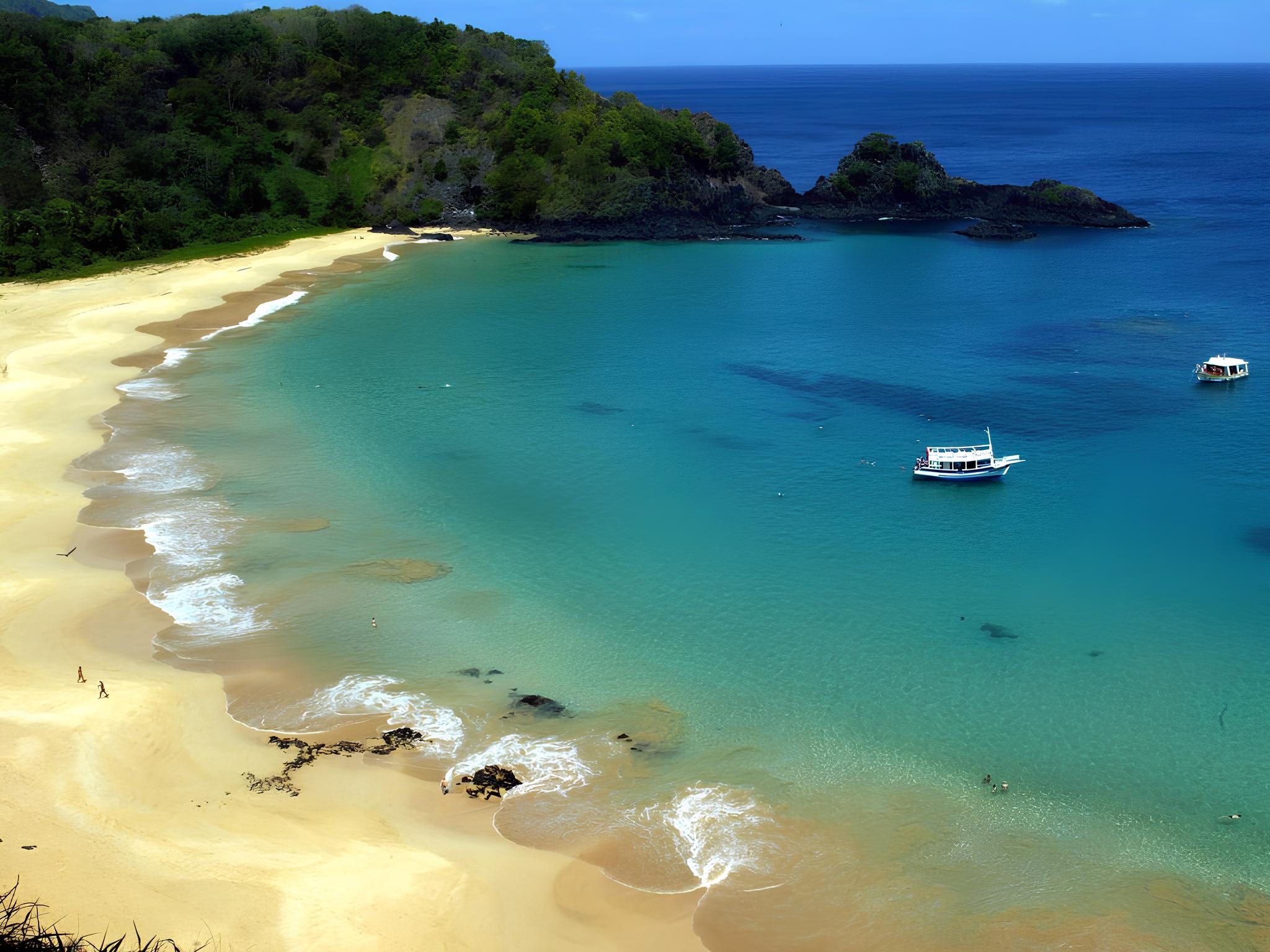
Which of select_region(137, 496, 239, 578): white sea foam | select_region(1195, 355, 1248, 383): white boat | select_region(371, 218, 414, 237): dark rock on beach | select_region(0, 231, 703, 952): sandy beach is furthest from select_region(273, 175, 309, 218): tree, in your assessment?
select_region(1195, 355, 1248, 383): white boat

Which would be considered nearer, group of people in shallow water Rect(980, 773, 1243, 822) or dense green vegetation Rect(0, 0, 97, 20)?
group of people in shallow water Rect(980, 773, 1243, 822)

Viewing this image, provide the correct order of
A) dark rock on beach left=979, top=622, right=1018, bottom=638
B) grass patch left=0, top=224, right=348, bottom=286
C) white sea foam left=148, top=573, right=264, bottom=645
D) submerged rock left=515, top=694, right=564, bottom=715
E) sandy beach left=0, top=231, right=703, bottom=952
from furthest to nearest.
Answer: grass patch left=0, top=224, right=348, bottom=286
dark rock on beach left=979, top=622, right=1018, bottom=638
white sea foam left=148, top=573, right=264, bottom=645
submerged rock left=515, top=694, right=564, bottom=715
sandy beach left=0, top=231, right=703, bottom=952

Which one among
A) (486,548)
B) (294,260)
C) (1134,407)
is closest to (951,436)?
(1134,407)

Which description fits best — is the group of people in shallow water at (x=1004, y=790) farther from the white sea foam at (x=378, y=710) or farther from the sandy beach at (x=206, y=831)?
the white sea foam at (x=378, y=710)

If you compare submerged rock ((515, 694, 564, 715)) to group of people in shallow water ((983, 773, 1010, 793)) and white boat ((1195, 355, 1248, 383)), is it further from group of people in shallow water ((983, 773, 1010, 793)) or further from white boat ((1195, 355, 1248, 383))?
white boat ((1195, 355, 1248, 383))

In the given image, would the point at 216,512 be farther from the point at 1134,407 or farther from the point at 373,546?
the point at 1134,407

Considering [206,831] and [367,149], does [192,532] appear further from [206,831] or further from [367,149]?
[367,149]

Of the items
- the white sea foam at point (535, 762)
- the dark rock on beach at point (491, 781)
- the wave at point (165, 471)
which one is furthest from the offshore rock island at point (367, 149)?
the dark rock on beach at point (491, 781)
